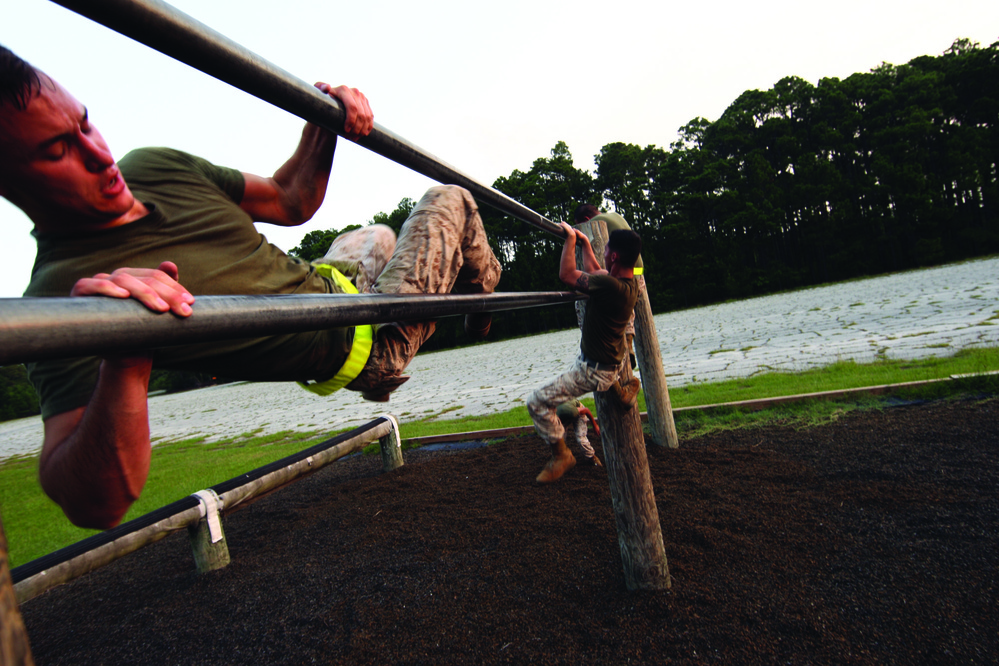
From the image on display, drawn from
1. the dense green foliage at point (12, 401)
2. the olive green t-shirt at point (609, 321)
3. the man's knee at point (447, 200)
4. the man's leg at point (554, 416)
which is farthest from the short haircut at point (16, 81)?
the dense green foliage at point (12, 401)

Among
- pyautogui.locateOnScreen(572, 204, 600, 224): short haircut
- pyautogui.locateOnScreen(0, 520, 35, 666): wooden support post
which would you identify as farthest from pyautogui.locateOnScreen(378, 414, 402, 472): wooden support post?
pyautogui.locateOnScreen(0, 520, 35, 666): wooden support post

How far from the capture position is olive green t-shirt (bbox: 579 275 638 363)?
2.70 meters

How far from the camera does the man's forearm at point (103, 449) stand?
0.94 m

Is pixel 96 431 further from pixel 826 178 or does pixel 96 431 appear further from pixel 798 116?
pixel 798 116

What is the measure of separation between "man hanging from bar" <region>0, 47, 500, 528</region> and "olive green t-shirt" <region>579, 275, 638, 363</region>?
85 centimetres

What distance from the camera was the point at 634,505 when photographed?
2.11 metres

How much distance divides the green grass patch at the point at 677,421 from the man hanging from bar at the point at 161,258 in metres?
3.17

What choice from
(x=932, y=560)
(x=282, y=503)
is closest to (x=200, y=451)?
(x=282, y=503)

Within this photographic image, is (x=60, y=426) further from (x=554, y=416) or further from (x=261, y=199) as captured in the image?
(x=554, y=416)

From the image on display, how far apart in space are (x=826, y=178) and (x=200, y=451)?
114 ft

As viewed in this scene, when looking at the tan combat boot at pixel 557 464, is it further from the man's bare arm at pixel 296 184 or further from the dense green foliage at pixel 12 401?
the dense green foliage at pixel 12 401

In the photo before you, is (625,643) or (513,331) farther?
(513,331)

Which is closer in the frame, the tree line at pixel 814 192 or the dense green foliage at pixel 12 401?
the tree line at pixel 814 192

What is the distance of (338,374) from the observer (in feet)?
5.69
